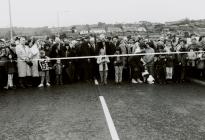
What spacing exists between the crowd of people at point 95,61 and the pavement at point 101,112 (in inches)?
52.2

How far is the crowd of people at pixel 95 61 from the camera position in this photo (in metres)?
16.6

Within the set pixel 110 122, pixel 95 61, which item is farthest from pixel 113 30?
pixel 110 122

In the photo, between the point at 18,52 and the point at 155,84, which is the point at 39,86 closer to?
the point at 18,52

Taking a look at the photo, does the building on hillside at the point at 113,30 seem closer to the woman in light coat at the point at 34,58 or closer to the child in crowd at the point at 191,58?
the child in crowd at the point at 191,58

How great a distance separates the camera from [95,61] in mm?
18375

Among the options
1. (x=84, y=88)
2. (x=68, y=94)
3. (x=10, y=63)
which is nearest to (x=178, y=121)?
(x=68, y=94)

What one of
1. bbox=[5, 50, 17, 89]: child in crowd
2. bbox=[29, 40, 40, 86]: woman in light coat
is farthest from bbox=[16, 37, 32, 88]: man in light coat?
bbox=[5, 50, 17, 89]: child in crowd

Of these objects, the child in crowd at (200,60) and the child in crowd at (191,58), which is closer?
the child in crowd at (200,60)

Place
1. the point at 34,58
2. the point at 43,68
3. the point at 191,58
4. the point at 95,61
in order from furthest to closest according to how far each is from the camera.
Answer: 1. the point at 95,61
2. the point at 191,58
3. the point at 34,58
4. the point at 43,68

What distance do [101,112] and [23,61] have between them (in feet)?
24.0

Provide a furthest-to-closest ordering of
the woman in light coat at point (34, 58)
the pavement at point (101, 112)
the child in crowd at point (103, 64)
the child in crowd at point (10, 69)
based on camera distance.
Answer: the child in crowd at point (103, 64), the woman in light coat at point (34, 58), the child in crowd at point (10, 69), the pavement at point (101, 112)

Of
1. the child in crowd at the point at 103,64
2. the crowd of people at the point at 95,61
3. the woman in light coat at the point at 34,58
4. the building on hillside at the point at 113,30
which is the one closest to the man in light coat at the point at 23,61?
the crowd of people at the point at 95,61

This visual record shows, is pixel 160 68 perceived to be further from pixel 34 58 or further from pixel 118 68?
pixel 34 58

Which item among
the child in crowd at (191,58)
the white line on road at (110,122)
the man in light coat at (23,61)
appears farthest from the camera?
the child in crowd at (191,58)
